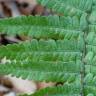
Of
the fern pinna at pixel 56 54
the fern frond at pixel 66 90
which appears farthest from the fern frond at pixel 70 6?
the fern frond at pixel 66 90

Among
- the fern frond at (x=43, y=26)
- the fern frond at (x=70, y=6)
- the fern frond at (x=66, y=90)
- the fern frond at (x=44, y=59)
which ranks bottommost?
the fern frond at (x=66, y=90)

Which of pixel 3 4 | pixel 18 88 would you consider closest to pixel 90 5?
pixel 18 88

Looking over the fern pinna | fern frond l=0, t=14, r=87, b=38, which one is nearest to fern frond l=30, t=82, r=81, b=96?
the fern pinna

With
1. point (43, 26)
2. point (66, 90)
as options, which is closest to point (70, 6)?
point (43, 26)

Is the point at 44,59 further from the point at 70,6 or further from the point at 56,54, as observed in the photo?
the point at 70,6

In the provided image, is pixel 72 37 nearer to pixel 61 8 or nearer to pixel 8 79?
pixel 61 8

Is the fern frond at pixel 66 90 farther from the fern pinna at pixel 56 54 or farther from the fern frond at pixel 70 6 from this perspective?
the fern frond at pixel 70 6

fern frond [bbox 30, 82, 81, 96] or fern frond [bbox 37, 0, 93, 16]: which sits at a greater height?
fern frond [bbox 37, 0, 93, 16]

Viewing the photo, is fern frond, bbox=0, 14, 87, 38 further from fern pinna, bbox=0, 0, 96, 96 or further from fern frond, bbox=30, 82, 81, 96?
fern frond, bbox=30, 82, 81, 96
